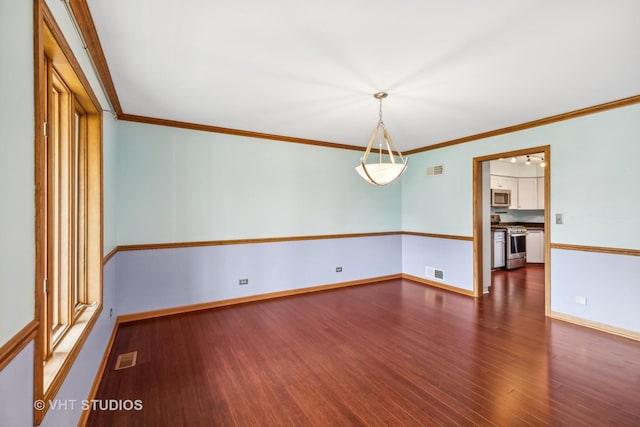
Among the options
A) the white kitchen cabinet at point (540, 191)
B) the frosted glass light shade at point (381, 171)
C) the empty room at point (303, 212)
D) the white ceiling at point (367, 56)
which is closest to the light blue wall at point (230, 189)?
the empty room at point (303, 212)

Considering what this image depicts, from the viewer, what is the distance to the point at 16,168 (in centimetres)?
101

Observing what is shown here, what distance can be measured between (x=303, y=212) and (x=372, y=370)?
2.81 meters

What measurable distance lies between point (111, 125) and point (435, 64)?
331 centimetres

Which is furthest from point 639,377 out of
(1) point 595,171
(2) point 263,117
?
(2) point 263,117

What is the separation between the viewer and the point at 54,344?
5.43 ft

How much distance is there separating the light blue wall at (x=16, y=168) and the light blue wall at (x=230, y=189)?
281cm

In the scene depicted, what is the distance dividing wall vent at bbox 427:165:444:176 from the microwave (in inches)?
104

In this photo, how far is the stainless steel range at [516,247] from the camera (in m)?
6.53

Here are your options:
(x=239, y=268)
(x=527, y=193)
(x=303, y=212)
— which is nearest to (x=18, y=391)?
(x=239, y=268)

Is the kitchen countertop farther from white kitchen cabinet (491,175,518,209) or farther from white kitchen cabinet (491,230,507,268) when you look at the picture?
white kitchen cabinet (491,175,518,209)

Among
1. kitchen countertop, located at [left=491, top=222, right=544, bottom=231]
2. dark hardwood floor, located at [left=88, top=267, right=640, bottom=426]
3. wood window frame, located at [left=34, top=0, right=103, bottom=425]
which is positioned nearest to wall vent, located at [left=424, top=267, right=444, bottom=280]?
dark hardwood floor, located at [left=88, top=267, right=640, bottom=426]

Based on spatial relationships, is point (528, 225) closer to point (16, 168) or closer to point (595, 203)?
point (595, 203)

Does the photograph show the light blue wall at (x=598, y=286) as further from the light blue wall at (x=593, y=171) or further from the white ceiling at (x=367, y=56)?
the white ceiling at (x=367, y=56)

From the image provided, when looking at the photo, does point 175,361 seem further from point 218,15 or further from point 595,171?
point 595,171
